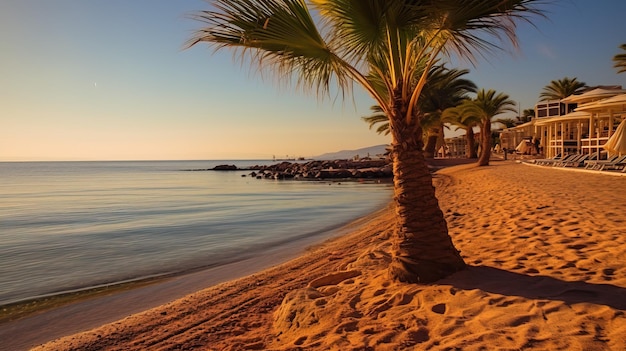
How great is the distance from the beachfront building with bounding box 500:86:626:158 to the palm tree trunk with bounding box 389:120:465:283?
16.0 metres

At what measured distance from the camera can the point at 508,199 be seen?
9.75 metres

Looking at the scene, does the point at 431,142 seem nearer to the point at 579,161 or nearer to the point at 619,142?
the point at 579,161

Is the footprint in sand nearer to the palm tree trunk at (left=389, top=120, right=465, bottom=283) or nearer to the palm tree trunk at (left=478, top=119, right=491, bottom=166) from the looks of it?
the palm tree trunk at (left=389, top=120, right=465, bottom=283)

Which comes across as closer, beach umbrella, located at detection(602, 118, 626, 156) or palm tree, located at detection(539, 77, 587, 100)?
beach umbrella, located at detection(602, 118, 626, 156)

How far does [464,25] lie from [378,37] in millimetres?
880

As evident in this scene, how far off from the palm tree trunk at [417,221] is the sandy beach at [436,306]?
0.53 feet

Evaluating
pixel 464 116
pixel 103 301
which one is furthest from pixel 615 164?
pixel 103 301

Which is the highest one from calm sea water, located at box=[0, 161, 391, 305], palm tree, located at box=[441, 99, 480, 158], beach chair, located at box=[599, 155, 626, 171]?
palm tree, located at box=[441, 99, 480, 158]

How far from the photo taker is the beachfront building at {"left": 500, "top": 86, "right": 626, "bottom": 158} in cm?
1848

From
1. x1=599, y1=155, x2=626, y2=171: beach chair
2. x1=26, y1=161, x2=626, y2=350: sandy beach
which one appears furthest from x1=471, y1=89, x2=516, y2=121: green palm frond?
x1=26, y1=161, x2=626, y2=350: sandy beach

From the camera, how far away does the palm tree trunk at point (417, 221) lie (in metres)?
4.00

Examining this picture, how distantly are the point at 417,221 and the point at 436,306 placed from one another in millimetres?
906

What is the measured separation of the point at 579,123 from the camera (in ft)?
78.9

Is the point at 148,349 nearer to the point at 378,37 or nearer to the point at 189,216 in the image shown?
the point at 378,37
